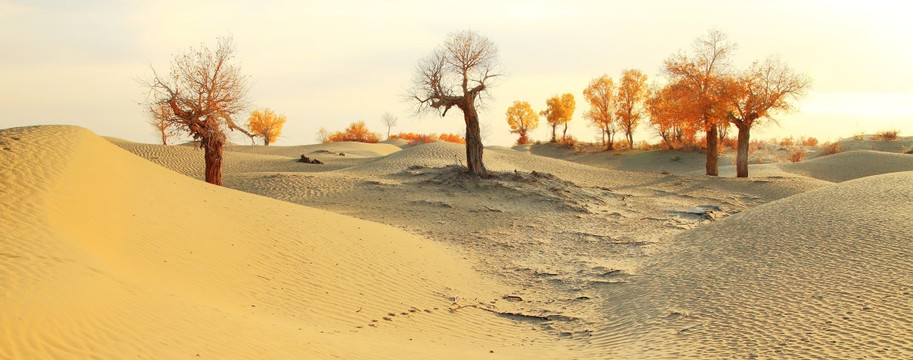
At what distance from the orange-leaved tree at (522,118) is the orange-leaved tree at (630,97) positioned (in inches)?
634

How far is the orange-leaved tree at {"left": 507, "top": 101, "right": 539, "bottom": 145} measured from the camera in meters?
66.1

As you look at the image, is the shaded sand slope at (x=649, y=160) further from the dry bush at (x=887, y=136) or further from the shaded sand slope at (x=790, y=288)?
the shaded sand slope at (x=790, y=288)

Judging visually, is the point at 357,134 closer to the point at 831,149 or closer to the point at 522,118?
the point at 522,118

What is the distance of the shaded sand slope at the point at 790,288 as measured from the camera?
21.5ft

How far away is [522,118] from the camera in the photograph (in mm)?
66312

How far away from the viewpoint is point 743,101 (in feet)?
90.7

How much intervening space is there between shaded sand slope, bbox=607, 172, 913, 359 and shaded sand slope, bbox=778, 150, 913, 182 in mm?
19421

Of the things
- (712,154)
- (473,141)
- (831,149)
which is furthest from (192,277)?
(831,149)

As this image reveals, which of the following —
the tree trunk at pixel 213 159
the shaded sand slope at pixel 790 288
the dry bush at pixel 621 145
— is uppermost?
the dry bush at pixel 621 145

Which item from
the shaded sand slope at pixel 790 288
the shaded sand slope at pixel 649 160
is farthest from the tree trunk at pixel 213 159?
the shaded sand slope at pixel 649 160

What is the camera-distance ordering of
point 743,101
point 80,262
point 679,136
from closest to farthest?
1. point 80,262
2. point 743,101
3. point 679,136

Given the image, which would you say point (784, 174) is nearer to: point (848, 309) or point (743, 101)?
point (743, 101)

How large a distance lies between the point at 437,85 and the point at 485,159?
9.01m

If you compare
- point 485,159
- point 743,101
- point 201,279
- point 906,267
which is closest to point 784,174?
point 743,101
